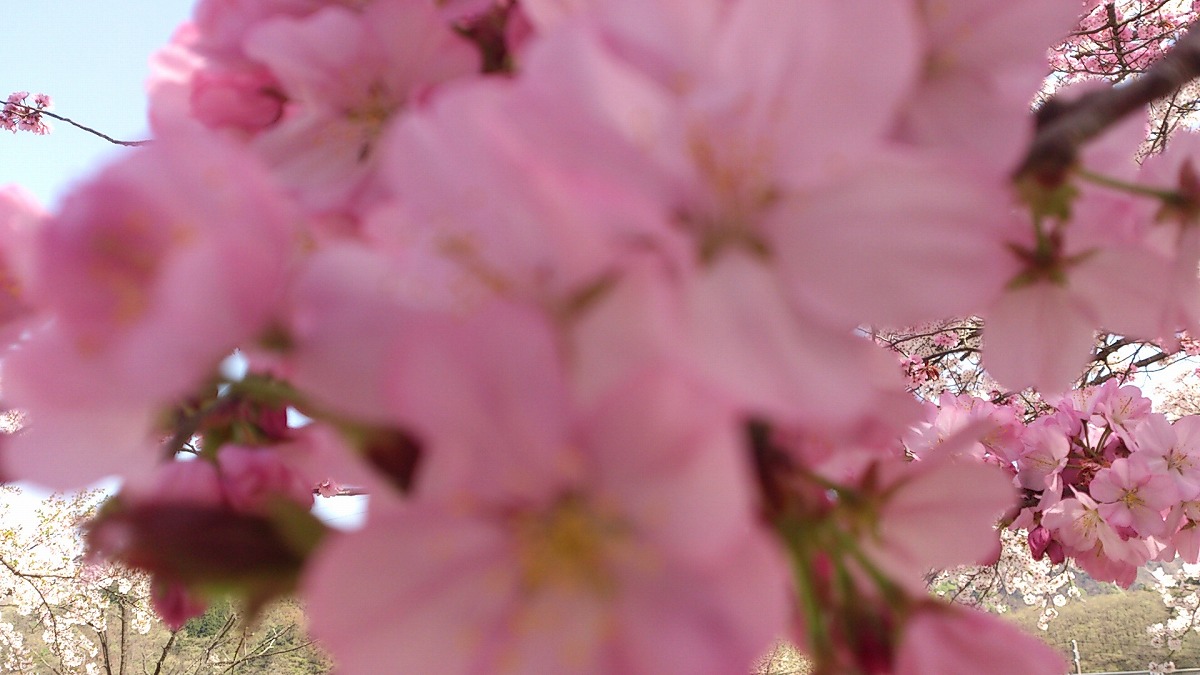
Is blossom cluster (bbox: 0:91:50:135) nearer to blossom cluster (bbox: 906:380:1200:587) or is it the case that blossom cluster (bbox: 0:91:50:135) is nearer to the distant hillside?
blossom cluster (bbox: 906:380:1200:587)

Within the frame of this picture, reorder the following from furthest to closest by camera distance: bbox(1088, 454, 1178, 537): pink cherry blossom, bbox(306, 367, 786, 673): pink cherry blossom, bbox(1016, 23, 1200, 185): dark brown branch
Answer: bbox(1088, 454, 1178, 537): pink cherry blossom
bbox(1016, 23, 1200, 185): dark brown branch
bbox(306, 367, 786, 673): pink cherry blossom

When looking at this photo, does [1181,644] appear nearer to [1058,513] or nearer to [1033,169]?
[1058,513]

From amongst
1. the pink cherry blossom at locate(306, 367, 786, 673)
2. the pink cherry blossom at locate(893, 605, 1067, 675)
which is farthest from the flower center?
the pink cherry blossom at locate(893, 605, 1067, 675)

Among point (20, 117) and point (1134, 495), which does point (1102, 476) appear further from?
point (20, 117)

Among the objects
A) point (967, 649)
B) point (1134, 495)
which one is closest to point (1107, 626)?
point (1134, 495)

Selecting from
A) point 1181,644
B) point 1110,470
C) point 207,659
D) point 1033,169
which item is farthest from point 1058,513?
point 207,659

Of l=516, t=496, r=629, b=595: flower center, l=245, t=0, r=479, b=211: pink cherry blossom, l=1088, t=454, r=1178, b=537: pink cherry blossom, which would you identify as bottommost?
l=516, t=496, r=629, b=595: flower center

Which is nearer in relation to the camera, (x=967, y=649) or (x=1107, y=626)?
(x=967, y=649)

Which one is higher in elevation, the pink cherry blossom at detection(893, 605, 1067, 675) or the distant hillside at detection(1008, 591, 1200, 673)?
the distant hillside at detection(1008, 591, 1200, 673)
